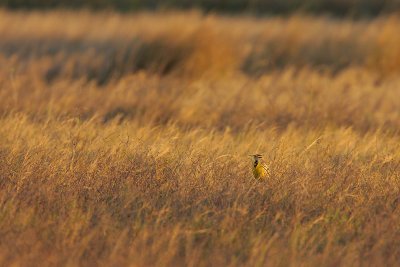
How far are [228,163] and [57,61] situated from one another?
6.14 m

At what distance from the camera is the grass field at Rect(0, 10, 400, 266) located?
396 centimetres

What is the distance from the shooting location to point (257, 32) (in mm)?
12828

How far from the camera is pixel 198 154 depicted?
5422 mm

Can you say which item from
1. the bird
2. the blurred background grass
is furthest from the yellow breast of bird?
the blurred background grass

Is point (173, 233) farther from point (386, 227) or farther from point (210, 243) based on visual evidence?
point (386, 227)

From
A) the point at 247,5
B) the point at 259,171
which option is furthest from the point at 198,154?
the point at 247,5

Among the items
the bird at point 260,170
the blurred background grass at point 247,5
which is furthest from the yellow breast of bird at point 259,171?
the blurred background grass at point 247,5

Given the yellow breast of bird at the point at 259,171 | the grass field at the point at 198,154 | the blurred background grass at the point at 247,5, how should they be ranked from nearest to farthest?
1. the grass field at the point at 198,154
2. the yellow breast of bird at the point at 259,171
3. the blurred background grass at the point at 247,5

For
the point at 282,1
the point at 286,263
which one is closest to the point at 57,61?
the point at 286,263

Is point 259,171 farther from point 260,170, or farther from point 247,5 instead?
point 247,5

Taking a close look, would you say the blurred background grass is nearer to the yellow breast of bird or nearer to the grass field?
the grass field

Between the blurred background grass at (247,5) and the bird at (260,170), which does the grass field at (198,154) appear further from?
the blurred background grass at (247,5)

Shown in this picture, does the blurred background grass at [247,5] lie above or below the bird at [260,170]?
below

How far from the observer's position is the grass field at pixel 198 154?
156 inches
